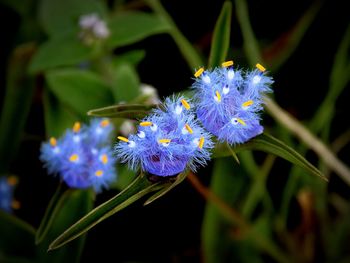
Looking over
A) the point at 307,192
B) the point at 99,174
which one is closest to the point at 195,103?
the point at 99,174

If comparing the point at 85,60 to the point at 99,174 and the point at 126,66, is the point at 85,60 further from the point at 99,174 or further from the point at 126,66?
the point at 99,174

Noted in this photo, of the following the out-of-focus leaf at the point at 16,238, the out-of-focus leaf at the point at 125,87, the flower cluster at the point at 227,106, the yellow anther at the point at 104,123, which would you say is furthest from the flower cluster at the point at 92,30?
the flower cluster at the point at 227,106

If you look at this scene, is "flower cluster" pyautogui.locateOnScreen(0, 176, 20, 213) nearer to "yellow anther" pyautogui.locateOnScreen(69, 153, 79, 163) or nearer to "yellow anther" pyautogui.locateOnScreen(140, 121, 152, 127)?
"yellow anther" pyautogui.locateOnScreen(69, 153, 79, 163)

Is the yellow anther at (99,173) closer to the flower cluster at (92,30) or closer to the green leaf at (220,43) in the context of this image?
the green leaf at (220,43)

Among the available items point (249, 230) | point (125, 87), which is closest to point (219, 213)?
point (249, 230)

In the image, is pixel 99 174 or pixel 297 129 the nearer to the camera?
pixel 99 174

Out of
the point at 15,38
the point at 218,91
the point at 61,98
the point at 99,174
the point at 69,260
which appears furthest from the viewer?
the point at 15,38

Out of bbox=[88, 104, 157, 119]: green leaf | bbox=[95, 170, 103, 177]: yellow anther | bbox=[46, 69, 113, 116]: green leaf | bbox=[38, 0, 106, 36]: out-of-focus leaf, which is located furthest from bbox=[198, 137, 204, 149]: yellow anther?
bbox=[38, 0, 106, 36]: out-of-focus leaf
